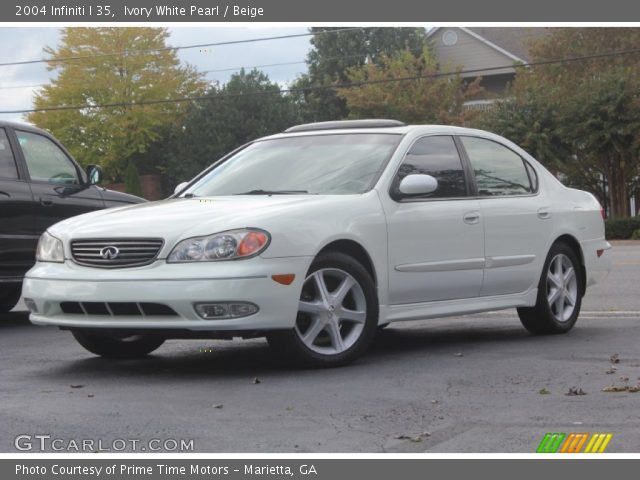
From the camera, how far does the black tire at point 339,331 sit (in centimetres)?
767

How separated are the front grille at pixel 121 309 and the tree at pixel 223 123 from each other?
5550 centimetres

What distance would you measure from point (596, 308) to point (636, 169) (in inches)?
1139

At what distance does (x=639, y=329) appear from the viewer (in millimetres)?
10078

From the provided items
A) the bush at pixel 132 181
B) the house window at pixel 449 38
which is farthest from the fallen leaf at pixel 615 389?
the house window at pixel 449 38

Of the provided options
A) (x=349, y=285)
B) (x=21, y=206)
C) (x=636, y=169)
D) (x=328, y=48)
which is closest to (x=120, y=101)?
(x=328, y=48)

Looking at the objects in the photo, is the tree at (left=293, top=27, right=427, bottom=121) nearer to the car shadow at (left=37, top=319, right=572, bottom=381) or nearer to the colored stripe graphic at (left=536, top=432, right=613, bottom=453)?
the car shadow at (left=37, top=319, right=572, bottom=381)

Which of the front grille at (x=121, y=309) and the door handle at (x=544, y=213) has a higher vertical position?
the door handle at (x=544, y=213)

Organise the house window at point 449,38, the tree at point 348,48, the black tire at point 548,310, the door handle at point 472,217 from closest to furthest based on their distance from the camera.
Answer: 1. the door handle at point 472,217
2. the black tire at point 548,310
3. the house window at point 449,38
4. the tree at point 348,48

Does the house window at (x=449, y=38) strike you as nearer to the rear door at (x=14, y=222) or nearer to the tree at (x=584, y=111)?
the tree at (x=584, y=111)

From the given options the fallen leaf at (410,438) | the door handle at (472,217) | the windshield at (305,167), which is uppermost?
the windshield at (305,167)

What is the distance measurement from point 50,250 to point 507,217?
132 inches

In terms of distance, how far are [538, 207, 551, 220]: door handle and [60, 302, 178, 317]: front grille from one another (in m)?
3.47

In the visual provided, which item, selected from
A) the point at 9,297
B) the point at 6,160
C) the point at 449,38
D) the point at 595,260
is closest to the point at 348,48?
the point at 449,38

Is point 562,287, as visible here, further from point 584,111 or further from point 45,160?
point 584,111
